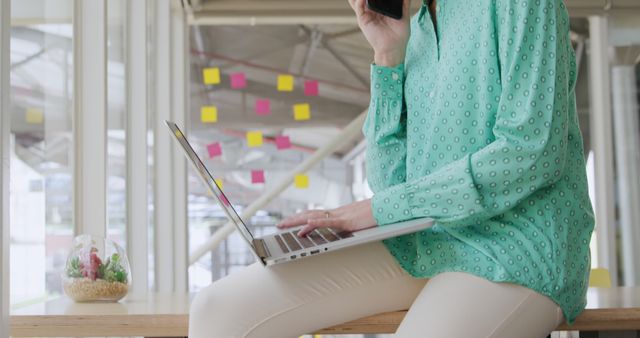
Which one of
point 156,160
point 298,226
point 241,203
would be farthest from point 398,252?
point 241,203

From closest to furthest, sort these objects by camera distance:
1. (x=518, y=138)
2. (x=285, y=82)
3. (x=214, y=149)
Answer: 1. (x=518, y=138)
2. (x=214, y=149)
3. (x=285, y=82)

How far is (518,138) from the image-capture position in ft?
4.42

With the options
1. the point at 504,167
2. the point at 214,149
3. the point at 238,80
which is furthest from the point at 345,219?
the point at 238,80

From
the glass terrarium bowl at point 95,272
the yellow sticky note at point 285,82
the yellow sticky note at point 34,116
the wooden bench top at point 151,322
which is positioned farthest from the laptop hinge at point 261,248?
the yellow sticky note at point 285,82

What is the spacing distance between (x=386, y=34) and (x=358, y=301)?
0.51 meters

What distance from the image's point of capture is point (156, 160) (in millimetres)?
4113

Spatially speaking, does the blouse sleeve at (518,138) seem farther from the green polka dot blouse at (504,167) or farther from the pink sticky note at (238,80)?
the pink sticky note at (238,80)

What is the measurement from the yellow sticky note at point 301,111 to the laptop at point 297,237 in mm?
4520

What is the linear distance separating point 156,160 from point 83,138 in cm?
143

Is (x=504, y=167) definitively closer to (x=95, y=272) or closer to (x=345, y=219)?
(x=345, y=219)

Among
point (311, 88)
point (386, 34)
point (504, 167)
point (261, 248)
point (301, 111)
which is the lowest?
point (261, 248)

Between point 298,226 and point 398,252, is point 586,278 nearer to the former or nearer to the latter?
point 398,252

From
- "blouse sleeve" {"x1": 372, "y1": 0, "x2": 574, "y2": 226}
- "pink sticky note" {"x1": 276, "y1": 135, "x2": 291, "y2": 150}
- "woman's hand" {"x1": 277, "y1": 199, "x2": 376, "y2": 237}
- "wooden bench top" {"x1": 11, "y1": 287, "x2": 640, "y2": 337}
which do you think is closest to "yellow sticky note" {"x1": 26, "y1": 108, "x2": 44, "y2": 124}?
"wooden bench top" {"x1": 11, "y1": 287, "x2": 640, "y2": 337}

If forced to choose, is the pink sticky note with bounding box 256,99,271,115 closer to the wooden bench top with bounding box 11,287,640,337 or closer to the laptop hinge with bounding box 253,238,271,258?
the wooden bench top with bounding box 11,287,640,337
